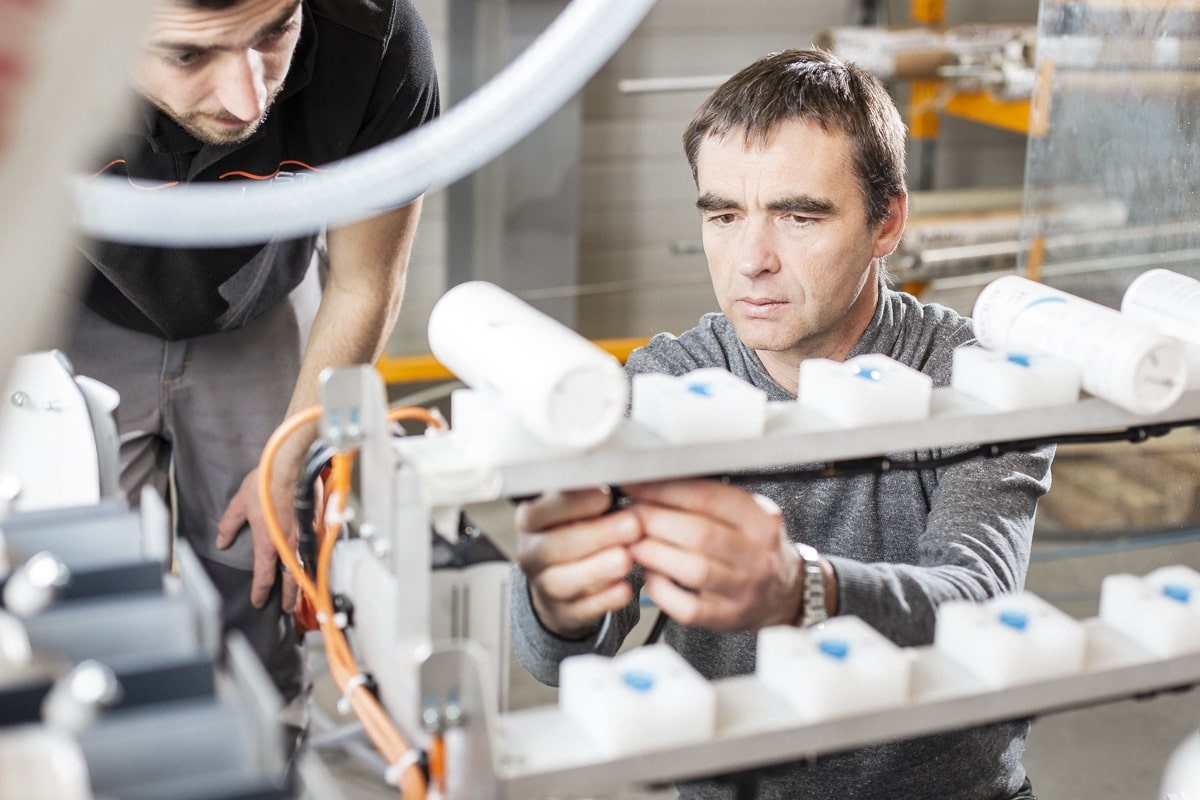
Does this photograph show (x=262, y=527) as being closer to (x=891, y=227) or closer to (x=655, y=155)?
(x=891, y=227)

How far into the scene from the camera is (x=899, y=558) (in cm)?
130

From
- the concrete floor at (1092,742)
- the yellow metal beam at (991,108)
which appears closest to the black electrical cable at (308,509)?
the concrete floor at (1092,742)

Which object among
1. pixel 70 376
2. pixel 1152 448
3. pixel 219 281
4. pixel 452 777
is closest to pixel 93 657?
pixel 452 777

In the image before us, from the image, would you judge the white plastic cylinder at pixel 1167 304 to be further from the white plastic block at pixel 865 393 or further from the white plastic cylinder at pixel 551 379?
the white plastic cylinder at pixel 551 379

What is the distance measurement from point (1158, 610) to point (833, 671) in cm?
26

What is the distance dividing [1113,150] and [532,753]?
1.80 meters

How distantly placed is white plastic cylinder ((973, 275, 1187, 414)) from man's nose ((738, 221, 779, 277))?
355 mm

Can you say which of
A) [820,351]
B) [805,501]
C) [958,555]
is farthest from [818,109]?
[958,555]

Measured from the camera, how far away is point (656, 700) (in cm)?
77

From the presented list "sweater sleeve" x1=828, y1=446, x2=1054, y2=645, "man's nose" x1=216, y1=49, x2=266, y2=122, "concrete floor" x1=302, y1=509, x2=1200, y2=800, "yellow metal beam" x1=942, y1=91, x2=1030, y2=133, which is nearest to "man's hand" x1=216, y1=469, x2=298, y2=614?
"concrete floor" x1=302, y1=509, x2=1200, y2=800

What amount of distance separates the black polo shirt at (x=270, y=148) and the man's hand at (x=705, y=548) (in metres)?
0.93

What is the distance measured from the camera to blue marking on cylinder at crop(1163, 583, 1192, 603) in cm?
94

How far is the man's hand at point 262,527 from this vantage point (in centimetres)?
176

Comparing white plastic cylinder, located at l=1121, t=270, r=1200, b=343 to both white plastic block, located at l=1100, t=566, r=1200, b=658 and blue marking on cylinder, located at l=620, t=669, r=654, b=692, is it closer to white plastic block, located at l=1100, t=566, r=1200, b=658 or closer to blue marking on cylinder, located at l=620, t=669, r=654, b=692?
white plastic block, located at l=1100, t=566, r=1200, b=658
